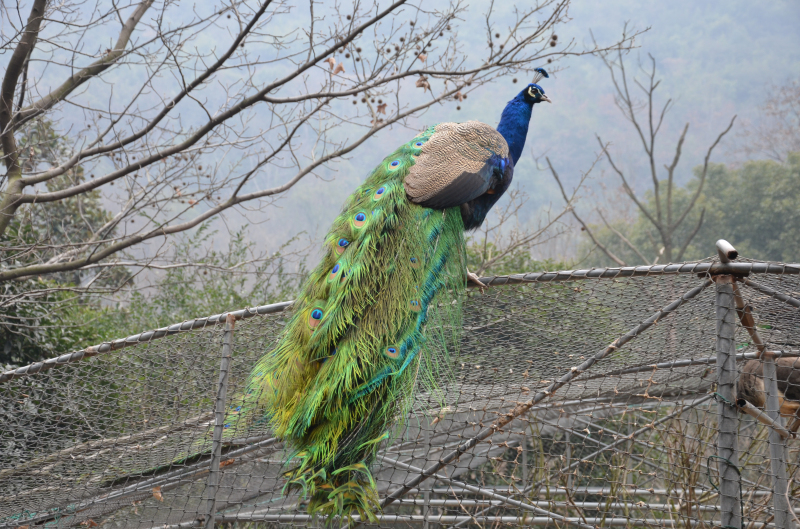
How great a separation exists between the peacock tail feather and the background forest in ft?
6.16

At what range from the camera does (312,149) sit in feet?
17.2

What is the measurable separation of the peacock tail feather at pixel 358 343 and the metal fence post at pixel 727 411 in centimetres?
94

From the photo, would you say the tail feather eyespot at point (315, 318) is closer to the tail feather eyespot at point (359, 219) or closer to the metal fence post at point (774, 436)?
the tail feather eyespot at point (359, 219)

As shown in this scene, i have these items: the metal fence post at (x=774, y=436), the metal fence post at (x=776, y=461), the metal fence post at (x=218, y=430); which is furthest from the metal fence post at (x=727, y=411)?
the metal fence post at (x=218, y=430)

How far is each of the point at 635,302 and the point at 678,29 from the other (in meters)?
53.3

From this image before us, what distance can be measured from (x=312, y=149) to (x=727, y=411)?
415 cm

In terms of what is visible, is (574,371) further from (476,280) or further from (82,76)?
(82,76)

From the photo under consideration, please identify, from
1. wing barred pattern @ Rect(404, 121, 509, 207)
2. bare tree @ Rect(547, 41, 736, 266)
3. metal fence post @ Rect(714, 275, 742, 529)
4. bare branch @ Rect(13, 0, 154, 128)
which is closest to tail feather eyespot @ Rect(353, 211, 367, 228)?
wing barred pattern @ Rect(404, 121, 509, 207)

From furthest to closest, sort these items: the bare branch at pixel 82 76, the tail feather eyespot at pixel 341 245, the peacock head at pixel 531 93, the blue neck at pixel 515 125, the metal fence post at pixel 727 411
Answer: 1. the bare branch at pixel 82 76
2. the peacock head at pixel 531 93
3. the blue neck at pixel 515 125
4. the tail feather eyespot at pixel 341 245
5. the metal fence post at pixel 727 411

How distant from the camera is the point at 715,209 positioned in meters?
20.3

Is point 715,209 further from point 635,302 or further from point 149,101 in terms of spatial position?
point 149,101

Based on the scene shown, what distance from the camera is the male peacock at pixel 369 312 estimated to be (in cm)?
191

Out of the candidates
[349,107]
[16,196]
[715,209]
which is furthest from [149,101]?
[16,196]

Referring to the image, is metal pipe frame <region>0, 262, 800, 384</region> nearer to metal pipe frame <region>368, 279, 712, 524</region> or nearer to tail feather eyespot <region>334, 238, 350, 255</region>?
metal pipe frame <region>368, 279, 712, 524</region>
